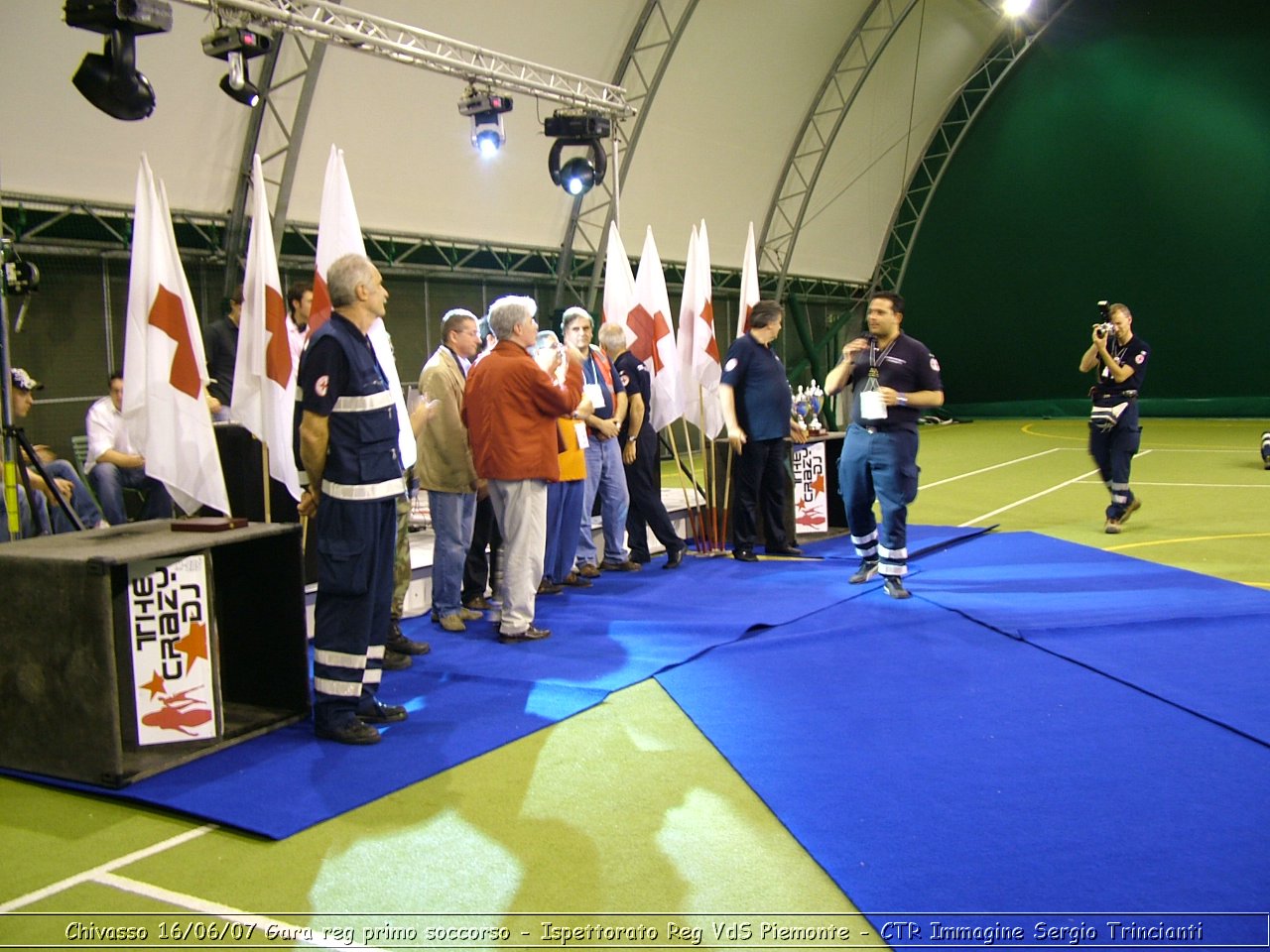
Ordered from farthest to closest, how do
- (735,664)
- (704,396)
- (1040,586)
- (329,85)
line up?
(329,85) → (704,396) → (1040,586) → (735,664)

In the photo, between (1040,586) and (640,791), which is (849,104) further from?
(640,791)

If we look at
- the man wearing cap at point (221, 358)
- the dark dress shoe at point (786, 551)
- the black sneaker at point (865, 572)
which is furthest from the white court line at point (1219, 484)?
the man wearing cap at point (221, 358)

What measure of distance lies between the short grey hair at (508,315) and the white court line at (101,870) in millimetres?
2801

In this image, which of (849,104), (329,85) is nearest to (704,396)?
(329,85)

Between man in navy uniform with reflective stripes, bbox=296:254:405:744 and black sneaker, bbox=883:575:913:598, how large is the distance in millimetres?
3118

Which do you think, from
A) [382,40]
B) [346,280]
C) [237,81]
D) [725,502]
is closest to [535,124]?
[382,40]

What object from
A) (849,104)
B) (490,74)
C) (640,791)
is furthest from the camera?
(849,104)

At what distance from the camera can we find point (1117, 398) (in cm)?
817

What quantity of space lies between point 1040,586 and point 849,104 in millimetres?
13194

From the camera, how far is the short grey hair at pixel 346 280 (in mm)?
3932

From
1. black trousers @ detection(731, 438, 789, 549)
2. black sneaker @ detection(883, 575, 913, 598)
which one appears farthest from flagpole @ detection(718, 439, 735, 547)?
black sneaker @ detection(883, 575, 913, 598)

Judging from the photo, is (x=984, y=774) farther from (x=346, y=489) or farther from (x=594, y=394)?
(x=594, y=394)

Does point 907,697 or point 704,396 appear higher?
point 704,396

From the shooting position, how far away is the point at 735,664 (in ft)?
15.7
